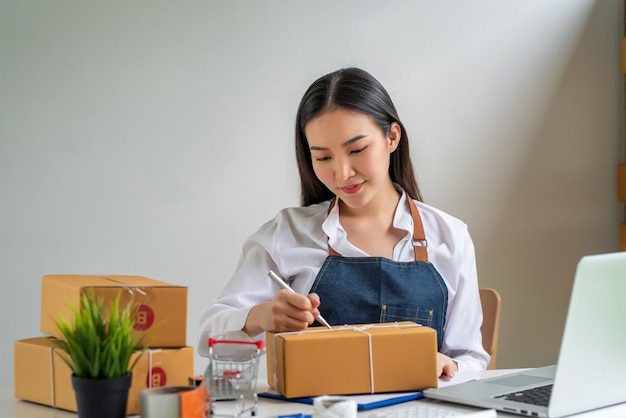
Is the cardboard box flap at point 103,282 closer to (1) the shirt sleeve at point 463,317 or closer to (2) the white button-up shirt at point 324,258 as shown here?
(2) the white button-up shirt at point 324,258

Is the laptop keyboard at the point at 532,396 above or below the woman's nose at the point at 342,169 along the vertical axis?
below

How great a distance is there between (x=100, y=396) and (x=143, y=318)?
0.20 m

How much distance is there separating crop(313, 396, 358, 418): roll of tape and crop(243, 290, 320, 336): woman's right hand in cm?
31

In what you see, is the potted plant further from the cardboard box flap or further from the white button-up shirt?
the white button-up shirt

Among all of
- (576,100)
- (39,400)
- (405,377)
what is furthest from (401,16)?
(39,400)

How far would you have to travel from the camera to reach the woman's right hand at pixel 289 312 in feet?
5.10

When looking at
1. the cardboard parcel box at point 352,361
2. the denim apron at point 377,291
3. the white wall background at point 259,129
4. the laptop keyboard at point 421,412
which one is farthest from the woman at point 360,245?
the white wall background at point 259,129

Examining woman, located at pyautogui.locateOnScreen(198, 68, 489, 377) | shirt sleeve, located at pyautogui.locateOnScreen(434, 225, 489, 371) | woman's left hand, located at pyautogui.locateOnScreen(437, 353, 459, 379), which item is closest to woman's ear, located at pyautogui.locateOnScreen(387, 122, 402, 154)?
woman, located at pyautogui.locateOnScreen(198, 68, 489, 377)

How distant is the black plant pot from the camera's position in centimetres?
122

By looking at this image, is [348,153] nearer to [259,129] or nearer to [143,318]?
[143,318]

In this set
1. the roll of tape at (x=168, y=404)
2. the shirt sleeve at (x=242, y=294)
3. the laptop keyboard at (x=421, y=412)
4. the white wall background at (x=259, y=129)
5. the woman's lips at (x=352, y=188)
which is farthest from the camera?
the white wall background at (x=259, y=129)

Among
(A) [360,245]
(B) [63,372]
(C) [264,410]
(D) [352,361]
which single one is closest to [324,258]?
(A) [360,245]

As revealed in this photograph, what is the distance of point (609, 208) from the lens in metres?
3.23

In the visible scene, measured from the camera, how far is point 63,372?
1.40 m
